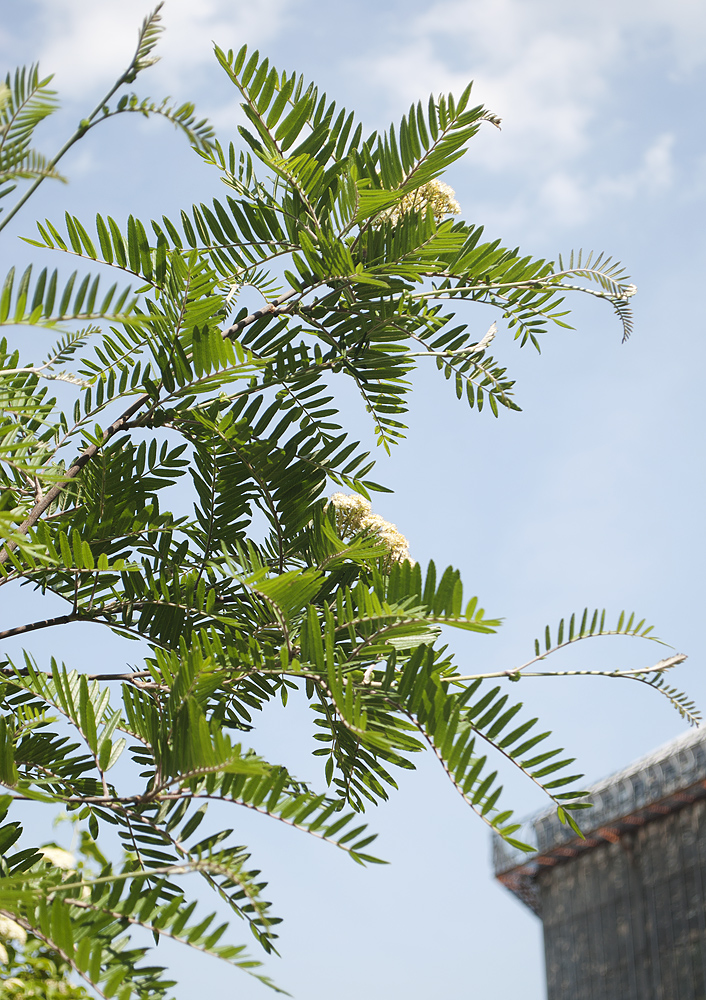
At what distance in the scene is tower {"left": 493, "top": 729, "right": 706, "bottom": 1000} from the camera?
14.5 meters

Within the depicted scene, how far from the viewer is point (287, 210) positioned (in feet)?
3.03

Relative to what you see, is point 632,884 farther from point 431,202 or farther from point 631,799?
point 431,202

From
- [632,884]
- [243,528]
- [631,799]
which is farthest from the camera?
[632,884]

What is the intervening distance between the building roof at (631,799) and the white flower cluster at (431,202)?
13.5 meters

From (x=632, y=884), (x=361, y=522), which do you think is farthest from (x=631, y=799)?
(x=361, y=522)

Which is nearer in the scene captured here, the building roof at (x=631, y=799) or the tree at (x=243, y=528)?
the tree at (x=243, y=528)

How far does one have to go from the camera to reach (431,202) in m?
1.00

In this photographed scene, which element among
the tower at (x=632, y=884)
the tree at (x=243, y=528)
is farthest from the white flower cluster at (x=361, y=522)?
the tower at (x=632, y=884)

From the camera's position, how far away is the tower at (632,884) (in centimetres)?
1455

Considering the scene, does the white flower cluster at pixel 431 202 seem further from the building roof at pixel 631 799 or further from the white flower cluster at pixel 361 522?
the building roof at pixel 631 799

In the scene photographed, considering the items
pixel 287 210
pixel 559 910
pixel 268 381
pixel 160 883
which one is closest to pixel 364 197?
pixel 287 210

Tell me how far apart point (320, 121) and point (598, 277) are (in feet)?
1.13

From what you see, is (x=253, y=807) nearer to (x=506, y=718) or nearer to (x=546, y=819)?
(x=506, y=718)

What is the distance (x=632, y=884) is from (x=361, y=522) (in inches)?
675
